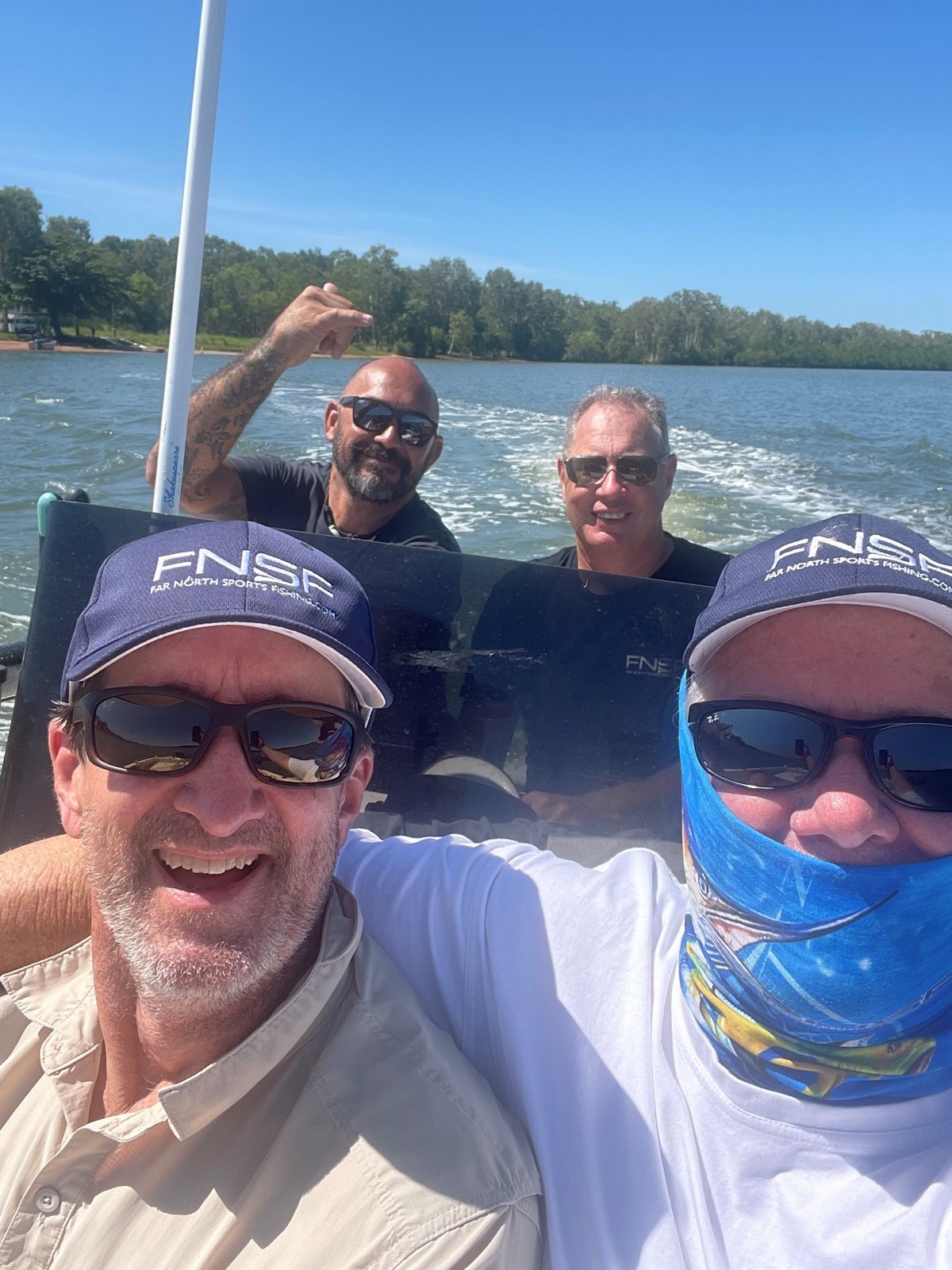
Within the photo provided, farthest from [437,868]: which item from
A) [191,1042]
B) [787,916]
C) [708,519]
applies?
[708,519]

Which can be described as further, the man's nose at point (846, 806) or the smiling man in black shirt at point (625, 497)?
the smiling man in black shirt at point (625, 497)

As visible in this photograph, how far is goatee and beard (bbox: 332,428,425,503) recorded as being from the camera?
3061mm

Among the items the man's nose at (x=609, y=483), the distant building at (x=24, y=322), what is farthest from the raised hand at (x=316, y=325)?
the distant building at (x=24, y=322)

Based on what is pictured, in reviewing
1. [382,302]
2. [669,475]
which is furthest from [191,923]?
[382,302]

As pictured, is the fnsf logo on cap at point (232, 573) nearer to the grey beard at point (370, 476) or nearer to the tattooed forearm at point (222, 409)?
the grey beard at point (370, 476)

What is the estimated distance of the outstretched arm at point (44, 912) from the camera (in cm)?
144

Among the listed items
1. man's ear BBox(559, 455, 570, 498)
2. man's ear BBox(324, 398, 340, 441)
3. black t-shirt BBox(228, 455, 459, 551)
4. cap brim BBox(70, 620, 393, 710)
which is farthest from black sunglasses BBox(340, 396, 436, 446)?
cap brim BBox(70, 620, 393, 710)

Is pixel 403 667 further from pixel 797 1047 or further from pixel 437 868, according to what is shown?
pixel 797 1047

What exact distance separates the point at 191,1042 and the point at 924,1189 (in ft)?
2.96

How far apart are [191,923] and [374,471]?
205cm

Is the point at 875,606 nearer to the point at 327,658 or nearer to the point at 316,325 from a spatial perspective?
the point at 327,658

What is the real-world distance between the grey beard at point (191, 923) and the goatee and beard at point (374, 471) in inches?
76.4

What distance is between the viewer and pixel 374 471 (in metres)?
3.07

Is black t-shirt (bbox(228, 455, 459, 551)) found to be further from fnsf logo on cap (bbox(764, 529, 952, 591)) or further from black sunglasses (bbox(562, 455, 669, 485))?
fnsf logo on cap (bbox(764, 529, 952, 591))
